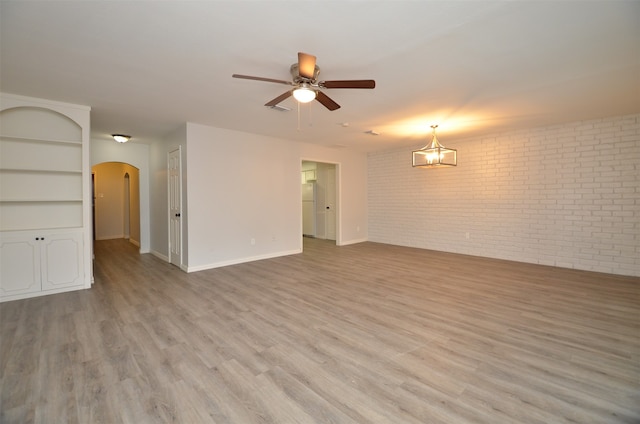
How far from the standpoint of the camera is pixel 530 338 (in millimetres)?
2648

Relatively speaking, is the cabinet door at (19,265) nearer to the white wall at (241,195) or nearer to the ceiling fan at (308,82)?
the white wall at (241,195)

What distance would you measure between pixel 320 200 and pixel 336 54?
6615mm

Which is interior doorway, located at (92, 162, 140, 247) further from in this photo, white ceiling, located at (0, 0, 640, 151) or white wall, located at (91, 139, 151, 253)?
white ceiling, located at (0, 0, 640, 151)

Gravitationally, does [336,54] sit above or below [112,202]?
above

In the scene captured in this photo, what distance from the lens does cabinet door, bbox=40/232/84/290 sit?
3.96 meters

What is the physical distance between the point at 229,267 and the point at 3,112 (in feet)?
12.6

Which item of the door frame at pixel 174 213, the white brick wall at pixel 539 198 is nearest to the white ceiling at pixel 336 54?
the white brick wall at pixel 539 198

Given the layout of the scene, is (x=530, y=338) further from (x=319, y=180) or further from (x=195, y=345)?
(x=319, y=180)

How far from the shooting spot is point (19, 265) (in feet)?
12.4

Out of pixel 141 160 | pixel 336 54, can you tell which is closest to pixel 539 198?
pixel 336 54

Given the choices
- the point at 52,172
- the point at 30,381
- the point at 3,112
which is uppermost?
the point at 3,112

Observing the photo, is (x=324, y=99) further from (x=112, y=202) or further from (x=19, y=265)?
(x=112, y=202)

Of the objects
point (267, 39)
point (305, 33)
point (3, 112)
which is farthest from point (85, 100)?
point (305, 33)

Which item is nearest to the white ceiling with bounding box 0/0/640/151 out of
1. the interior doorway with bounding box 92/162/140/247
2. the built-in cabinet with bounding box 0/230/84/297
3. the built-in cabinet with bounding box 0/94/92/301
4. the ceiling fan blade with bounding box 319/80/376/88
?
the ceiling fan blade with bounding box 319/80/376/88
